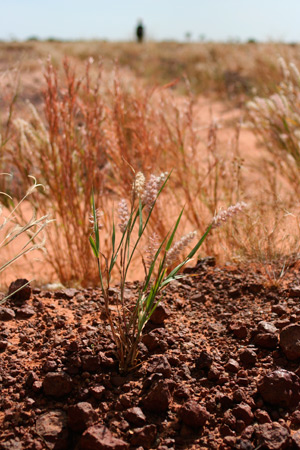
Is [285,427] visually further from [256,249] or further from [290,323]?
[256,249]

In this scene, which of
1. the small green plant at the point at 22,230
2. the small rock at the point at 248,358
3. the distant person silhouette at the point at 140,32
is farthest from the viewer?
the distant person silhouette at the point at 140,32

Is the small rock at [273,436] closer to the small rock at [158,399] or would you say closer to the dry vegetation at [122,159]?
the small rock at [158,399]

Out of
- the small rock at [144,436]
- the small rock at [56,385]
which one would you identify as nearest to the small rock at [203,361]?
the small rock at [144,436]

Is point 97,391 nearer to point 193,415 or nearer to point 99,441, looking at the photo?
point 99,441

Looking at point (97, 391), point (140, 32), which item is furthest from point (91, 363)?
point (140, 32)

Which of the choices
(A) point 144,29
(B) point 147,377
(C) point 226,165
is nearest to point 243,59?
(A) point 144,29

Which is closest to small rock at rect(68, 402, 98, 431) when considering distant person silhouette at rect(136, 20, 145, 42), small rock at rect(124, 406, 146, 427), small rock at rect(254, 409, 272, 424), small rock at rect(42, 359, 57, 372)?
small rock at rect(124, 406, 146, 427)

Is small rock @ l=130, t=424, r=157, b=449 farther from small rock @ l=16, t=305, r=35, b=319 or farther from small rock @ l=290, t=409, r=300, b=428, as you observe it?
small rock @ l=16, t=305, r=35, b=319
